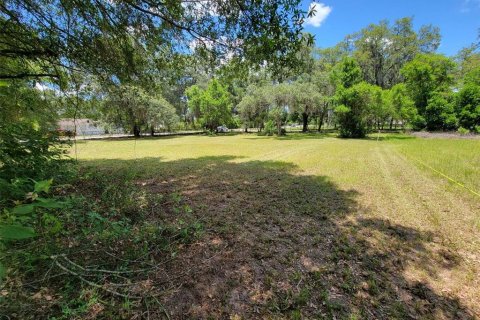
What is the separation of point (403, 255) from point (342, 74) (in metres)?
Answer: 21.2

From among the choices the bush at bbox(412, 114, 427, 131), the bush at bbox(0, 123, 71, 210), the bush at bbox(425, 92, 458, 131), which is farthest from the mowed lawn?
the bush at bbox(412, 114, 427, 131)

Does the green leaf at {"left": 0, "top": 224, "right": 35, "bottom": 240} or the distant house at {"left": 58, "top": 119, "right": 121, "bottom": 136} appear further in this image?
the distant house at {"left": 58, "top": 119, "right": 121, "bottom": 136}

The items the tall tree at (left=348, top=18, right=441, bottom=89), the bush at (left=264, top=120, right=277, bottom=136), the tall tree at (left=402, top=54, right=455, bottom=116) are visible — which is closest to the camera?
the tall tree at (left=402, top=54, right=455, bottom=116)

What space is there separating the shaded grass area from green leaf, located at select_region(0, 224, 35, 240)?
1.24m

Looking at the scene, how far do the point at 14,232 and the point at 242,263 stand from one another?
2.04 m

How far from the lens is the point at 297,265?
250 centimetres

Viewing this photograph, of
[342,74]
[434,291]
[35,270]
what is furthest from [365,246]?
[342,74]

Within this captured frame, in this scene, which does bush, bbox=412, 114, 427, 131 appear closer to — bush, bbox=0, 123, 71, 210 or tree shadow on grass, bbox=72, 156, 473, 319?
tree shadow on grass, bbox=72, 156, 473, 319

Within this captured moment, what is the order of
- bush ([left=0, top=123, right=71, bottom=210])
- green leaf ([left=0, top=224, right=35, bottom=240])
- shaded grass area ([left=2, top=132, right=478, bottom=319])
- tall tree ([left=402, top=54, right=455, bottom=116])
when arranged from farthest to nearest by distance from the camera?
tall tree ([left=402, top=54, right=455, bottom=116]) → bush ([left=0, top=123, right=71, bottom=210]) → shaded grass area ([left=2, top=132, right=478, bottom=319]) → green leaf ([left=0, top=224, right=35, bottom=240])

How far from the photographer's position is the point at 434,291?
221cm

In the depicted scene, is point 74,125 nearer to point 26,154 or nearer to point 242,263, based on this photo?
point 26,154

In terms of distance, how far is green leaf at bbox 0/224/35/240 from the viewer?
82 centimetres

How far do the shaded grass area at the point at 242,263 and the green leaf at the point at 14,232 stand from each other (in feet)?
4.08

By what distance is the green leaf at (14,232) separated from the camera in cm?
82
